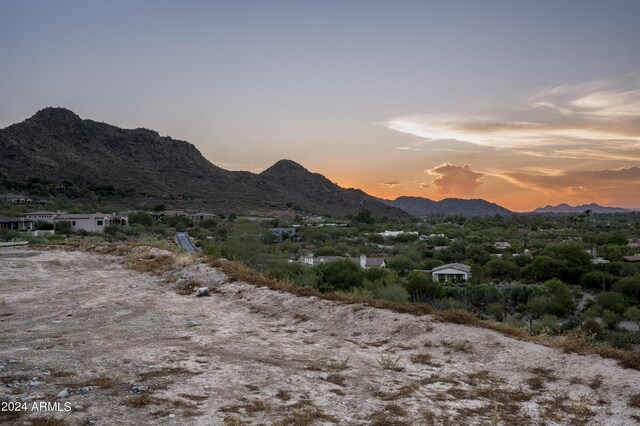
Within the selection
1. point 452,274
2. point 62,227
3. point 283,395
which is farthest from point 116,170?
point 283,395

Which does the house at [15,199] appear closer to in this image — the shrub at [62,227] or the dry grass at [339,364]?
the shrub at [62,227]

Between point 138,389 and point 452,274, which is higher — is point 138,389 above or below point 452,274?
above

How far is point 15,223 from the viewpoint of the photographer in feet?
153

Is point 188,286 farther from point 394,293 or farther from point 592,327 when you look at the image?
point 592,327

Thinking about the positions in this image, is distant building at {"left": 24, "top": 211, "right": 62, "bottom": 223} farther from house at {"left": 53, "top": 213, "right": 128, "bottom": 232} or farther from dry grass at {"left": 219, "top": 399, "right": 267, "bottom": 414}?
dry grass at {"left": 219, "top": 399, "right": 267, "bottom": 414}

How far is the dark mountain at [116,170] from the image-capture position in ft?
260

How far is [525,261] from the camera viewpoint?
46594 millimetres

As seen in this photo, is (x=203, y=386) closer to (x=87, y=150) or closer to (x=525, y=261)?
(x=525, y=261)

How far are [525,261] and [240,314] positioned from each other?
42.9m

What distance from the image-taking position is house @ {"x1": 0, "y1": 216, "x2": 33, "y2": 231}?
4519cm

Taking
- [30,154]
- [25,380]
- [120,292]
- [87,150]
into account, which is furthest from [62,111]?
[25,380]

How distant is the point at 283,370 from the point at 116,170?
95.9 m

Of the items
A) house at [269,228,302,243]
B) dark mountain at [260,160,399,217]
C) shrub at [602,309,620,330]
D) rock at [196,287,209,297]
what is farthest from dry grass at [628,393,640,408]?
dark mountain at [260,160,399,217]

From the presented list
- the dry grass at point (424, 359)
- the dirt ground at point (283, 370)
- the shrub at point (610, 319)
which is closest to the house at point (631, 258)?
the shrub at point (610, 319)
